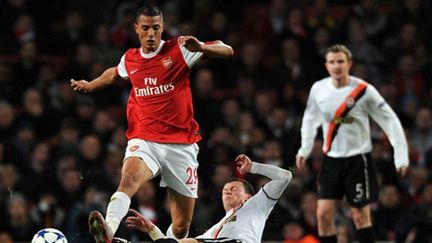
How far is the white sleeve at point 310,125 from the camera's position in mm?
10125

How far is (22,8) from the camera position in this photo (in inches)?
543

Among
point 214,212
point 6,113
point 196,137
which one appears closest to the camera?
point 196,137

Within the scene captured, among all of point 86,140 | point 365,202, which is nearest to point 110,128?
point 86,140

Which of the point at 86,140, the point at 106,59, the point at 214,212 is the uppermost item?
the point at 106,59

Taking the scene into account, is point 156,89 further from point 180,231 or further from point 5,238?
point 5,238

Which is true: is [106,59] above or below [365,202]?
above

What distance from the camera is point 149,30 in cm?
827

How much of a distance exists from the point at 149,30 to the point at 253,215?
175 cm

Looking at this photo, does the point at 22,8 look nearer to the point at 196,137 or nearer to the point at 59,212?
the point at 59,212

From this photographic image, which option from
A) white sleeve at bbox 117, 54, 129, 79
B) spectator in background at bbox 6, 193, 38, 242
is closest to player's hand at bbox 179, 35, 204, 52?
white sleeve at bbox 117, 54, 129, 79

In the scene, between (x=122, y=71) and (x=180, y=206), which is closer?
(x=122, y=71)

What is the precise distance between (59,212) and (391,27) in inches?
221

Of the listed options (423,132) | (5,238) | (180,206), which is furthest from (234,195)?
(423,132)

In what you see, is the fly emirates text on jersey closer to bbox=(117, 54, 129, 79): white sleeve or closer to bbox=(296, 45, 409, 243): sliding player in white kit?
bbox=(117, 54, 129, 79): white sleeve
